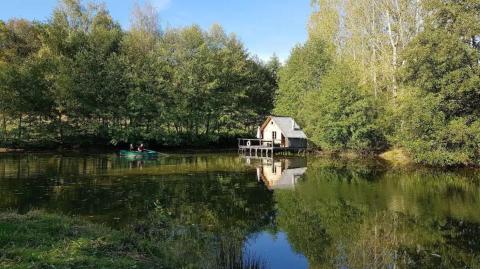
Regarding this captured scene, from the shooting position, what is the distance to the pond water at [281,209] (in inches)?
457

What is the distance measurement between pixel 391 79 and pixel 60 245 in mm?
41386

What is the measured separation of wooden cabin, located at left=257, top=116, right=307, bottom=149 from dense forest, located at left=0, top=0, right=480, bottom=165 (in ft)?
5.08

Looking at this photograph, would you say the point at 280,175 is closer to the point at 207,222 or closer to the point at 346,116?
the point at 207,222

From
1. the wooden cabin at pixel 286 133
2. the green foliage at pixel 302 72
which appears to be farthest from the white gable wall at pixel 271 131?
the green foliage at pixel 302 72

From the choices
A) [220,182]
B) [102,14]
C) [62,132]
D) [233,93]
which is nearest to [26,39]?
[102,14]

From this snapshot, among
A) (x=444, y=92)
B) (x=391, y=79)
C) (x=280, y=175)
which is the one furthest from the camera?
(x=391, y=79)

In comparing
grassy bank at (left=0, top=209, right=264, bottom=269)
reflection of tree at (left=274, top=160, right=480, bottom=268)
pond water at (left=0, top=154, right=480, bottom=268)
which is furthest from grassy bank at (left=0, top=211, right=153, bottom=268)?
reflection of tree at (left=274, top=160, right=480, bottom=268)

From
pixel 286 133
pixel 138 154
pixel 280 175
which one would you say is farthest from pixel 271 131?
pixel 280 175

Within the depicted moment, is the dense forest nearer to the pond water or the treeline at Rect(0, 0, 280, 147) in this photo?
the treeline at Rect(0, 0, 280, 147)

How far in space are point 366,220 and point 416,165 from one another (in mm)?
22619

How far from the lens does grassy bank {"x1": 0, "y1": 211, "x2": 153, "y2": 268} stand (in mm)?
7852

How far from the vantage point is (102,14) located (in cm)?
5975

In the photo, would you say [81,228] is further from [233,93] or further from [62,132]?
[233,93]

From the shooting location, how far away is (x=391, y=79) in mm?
44125
